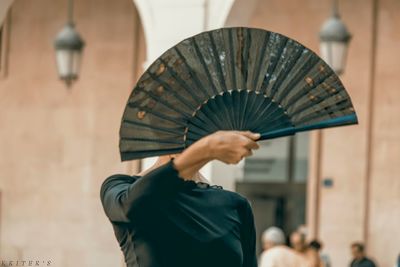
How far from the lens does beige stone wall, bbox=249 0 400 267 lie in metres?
18.2

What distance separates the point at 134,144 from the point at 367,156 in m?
14.1

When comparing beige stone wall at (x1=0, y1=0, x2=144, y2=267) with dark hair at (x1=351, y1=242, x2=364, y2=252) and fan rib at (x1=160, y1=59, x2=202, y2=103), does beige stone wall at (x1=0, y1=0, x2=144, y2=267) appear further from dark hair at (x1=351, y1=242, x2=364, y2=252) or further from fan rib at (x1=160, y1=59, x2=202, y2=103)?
fan rib at (x1=160, y1=59, x2=202, y2=103)

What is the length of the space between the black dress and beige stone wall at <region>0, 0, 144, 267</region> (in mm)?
14492

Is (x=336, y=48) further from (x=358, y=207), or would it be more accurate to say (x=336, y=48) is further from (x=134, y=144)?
(x=134, y=144)

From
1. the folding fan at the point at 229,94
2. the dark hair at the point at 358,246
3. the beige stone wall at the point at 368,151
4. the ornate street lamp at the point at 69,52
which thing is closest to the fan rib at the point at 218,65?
the folding fan at the point at 229,94

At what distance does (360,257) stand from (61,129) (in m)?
4.65

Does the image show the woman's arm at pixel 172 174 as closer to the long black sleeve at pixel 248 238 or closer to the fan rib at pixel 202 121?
the fan rib at pixel 202 121

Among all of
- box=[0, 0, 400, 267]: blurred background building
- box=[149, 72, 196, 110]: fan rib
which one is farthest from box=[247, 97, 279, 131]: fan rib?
box=[0, 0, 400, 267]: blurred background building

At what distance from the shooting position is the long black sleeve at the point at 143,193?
4.04 m

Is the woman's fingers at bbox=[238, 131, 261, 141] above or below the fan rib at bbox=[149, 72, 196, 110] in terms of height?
below

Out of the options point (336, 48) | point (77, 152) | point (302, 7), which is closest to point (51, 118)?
point (77, 152)

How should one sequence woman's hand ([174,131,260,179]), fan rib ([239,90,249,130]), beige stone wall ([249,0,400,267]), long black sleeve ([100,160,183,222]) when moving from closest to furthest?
woman's hand ([174,131,260,179]), long black sleeve ([100,160,183,222]), fan rib ([239,90,249,130]), beige stone wall ([249,0,400,267])

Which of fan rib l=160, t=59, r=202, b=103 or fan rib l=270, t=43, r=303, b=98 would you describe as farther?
fan rib l=270, t=43, r=303, b=98

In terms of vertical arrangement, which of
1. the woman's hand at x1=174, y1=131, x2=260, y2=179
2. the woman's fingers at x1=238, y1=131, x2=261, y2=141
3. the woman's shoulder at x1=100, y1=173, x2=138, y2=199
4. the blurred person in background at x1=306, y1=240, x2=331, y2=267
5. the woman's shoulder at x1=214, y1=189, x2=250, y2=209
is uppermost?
the woman's fingers at x1=238, y1=131, x2=261, y2=141
